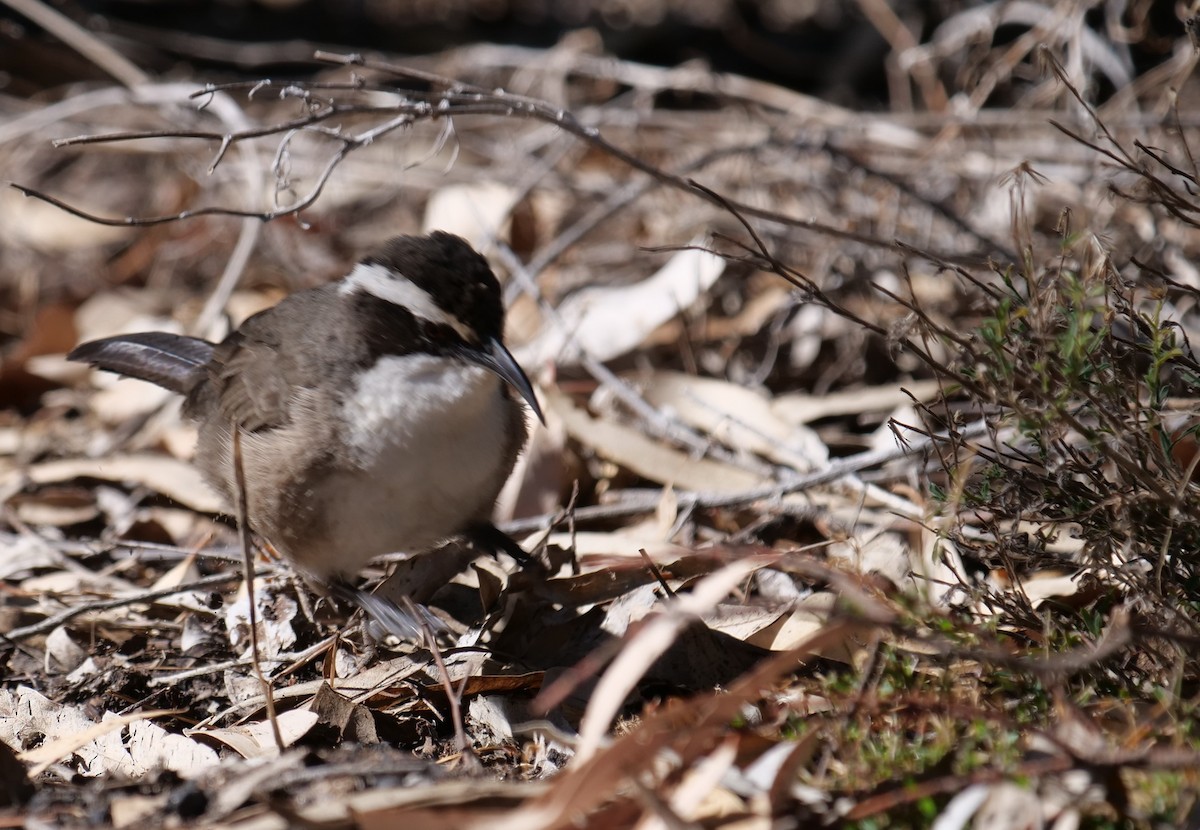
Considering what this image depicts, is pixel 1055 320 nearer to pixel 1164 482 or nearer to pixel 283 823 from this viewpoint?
pixel 1164 482

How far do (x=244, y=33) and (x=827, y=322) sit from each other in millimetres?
5304

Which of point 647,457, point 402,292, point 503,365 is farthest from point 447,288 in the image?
point 647,457

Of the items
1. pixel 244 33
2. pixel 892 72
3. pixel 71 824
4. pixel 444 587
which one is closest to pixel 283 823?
pixel 71 824

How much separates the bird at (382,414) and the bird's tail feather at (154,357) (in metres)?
0.70

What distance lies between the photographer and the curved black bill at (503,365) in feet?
12.7

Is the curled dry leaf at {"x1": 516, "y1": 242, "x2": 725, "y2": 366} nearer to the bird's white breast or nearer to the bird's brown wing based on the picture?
the bird's brown wing

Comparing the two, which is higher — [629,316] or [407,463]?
[407,463]

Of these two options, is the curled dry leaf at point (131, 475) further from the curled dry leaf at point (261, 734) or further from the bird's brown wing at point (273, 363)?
the curled dry leaf at point (261, 734)

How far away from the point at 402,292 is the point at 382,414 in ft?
1.60

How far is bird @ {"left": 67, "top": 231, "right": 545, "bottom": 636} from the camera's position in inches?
146

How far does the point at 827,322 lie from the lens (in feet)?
19.6

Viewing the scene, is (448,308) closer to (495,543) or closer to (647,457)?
(495,543)

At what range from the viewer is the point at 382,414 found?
12.1 ft

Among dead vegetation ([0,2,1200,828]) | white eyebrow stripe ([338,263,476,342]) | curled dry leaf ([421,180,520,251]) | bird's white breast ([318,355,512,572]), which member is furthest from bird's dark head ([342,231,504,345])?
curled dry leaf ([421,180,520,251])
